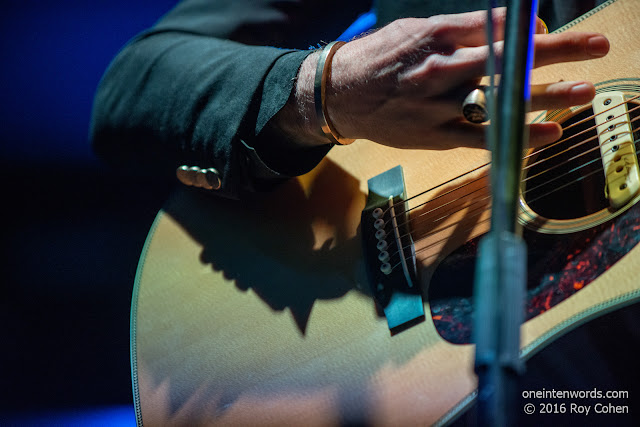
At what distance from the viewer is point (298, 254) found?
722 millimetres

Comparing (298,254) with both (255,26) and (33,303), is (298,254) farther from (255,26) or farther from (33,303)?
(33,303)

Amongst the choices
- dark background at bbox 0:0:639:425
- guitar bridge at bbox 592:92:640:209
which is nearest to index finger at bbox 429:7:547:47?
guitar bridge at bbox 592:92:640:209

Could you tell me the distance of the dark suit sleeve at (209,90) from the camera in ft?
2.29

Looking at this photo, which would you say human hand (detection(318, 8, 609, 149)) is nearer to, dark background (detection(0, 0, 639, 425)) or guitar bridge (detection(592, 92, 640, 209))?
guitar bridge (detection(592, 92, 640, 209))

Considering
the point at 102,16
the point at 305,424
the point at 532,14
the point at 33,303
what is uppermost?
the point at 532,14

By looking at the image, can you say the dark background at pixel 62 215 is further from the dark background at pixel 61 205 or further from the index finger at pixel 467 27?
the index finger at pixel 467 27

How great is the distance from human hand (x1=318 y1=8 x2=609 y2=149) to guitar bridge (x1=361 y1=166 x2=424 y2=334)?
0.34 feet

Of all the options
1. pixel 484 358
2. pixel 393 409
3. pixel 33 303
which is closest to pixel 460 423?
pixel 393 409

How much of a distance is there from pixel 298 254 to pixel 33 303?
32.7 inches

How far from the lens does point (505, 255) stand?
0.22 meters

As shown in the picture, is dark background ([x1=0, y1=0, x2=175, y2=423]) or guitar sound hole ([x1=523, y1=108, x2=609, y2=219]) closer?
guitar sound hole ([x1=523, y1=108, x2=609, y2=219])

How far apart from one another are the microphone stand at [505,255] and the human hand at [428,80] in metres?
0.23

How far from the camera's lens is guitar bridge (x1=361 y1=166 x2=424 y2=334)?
614 millimetres

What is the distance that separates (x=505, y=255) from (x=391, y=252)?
1.44 feet
